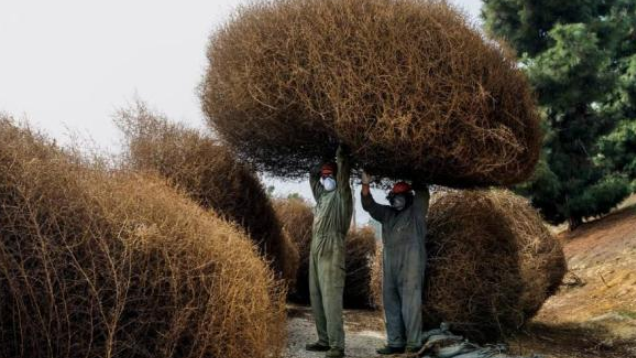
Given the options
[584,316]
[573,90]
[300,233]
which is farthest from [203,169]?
[573,90]

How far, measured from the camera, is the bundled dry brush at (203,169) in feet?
29.9

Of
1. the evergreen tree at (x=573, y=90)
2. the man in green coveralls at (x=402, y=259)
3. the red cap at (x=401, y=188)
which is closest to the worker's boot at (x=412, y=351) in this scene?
the man in green coveralls at (x=402, y=259)

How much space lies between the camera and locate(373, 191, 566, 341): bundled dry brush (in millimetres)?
8852

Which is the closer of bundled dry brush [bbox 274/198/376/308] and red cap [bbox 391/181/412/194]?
red cap [bbox 391/181/412/194]

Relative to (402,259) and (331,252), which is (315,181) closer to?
(331,252)

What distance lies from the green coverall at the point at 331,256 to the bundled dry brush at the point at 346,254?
569cm

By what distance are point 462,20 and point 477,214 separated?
2.44m

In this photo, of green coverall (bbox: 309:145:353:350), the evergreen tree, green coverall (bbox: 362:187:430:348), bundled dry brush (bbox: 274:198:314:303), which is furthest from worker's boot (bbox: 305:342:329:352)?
the evergreen tree

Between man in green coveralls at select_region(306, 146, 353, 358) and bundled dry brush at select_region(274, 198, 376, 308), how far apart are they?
18.4 ft

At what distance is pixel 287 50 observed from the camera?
807 centimetres

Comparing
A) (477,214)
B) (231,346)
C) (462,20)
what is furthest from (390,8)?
(231,346)

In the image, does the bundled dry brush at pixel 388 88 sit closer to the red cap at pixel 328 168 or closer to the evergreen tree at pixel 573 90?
the red cap at pixel 328 168

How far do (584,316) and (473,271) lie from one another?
6.21m

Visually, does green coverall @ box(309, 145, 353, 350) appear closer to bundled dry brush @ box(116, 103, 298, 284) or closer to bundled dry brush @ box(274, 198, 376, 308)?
bundled dry brush @ box(116, 103, 298, 284)
